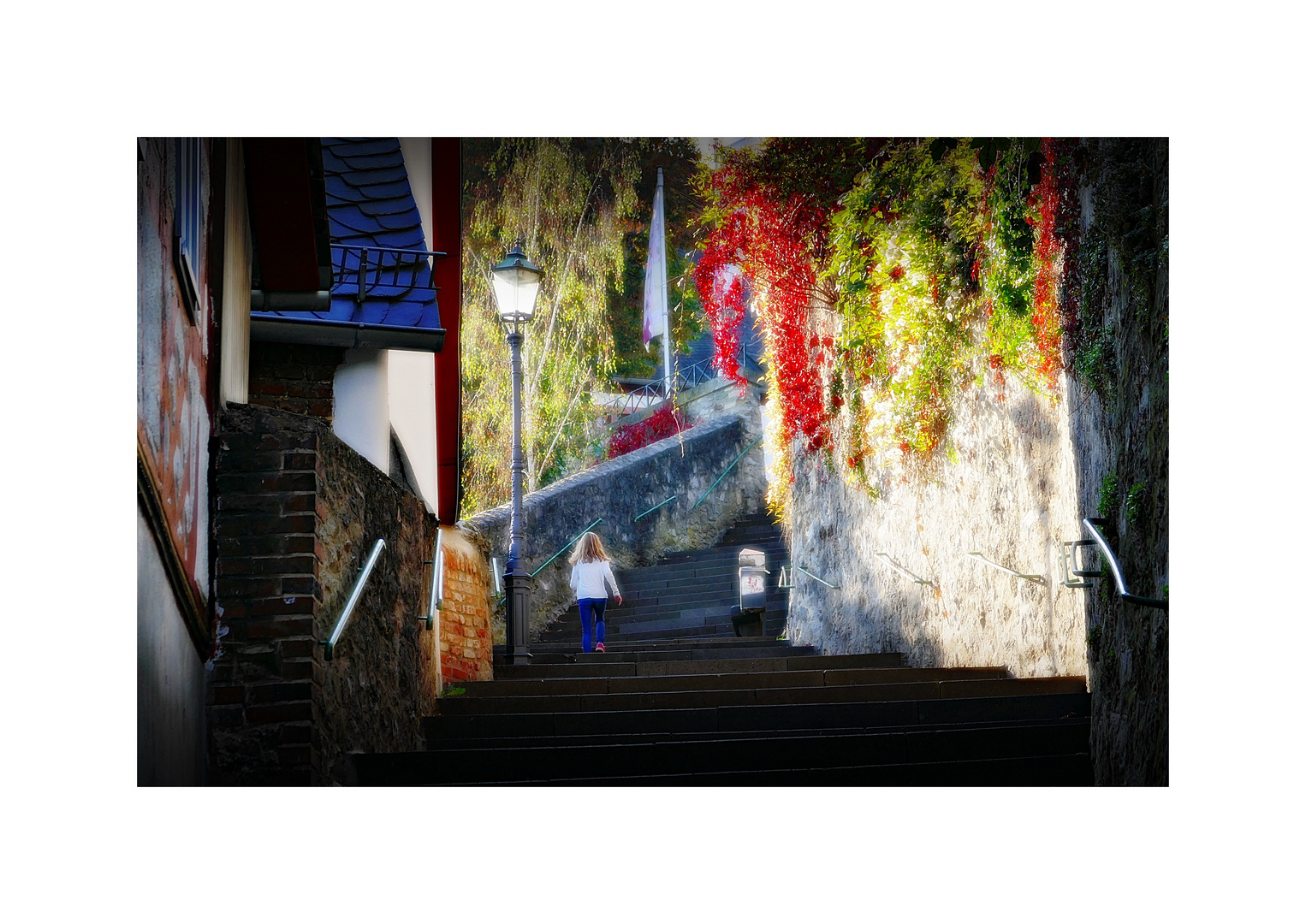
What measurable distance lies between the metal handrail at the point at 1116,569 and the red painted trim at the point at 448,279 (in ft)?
12.1

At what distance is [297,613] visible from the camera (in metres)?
3.82

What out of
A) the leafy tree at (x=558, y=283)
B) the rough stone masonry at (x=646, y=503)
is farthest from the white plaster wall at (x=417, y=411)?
the leafy tree at (x=558, y=283)

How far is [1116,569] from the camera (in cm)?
413

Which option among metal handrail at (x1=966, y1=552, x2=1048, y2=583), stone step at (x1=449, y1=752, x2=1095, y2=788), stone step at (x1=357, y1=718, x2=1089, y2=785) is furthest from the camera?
metal handrail at (x1=966, y1=552, x2=1048, y2=583)

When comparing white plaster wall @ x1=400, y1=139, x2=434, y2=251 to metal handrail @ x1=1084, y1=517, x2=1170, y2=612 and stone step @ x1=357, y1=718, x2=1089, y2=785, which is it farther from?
metal handrail @ x1=1084, y1=517, x2=1170, y2=612

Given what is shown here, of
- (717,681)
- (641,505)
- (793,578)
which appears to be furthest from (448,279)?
(641,505)

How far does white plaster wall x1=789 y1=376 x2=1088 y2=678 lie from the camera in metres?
5.47

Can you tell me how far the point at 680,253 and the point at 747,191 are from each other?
18.2ft

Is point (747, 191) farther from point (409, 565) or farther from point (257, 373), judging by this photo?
point (409, 565)

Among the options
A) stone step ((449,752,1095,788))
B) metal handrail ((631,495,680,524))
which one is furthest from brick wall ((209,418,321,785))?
metal handrail ((631,495,680,524))

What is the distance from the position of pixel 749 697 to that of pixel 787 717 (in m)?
0.53

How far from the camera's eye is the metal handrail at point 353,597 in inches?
151

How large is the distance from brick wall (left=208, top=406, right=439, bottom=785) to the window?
42 cm

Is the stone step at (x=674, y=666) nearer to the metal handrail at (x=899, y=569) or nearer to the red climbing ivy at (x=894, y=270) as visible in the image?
the metal handrail at (x=899, y=569)
